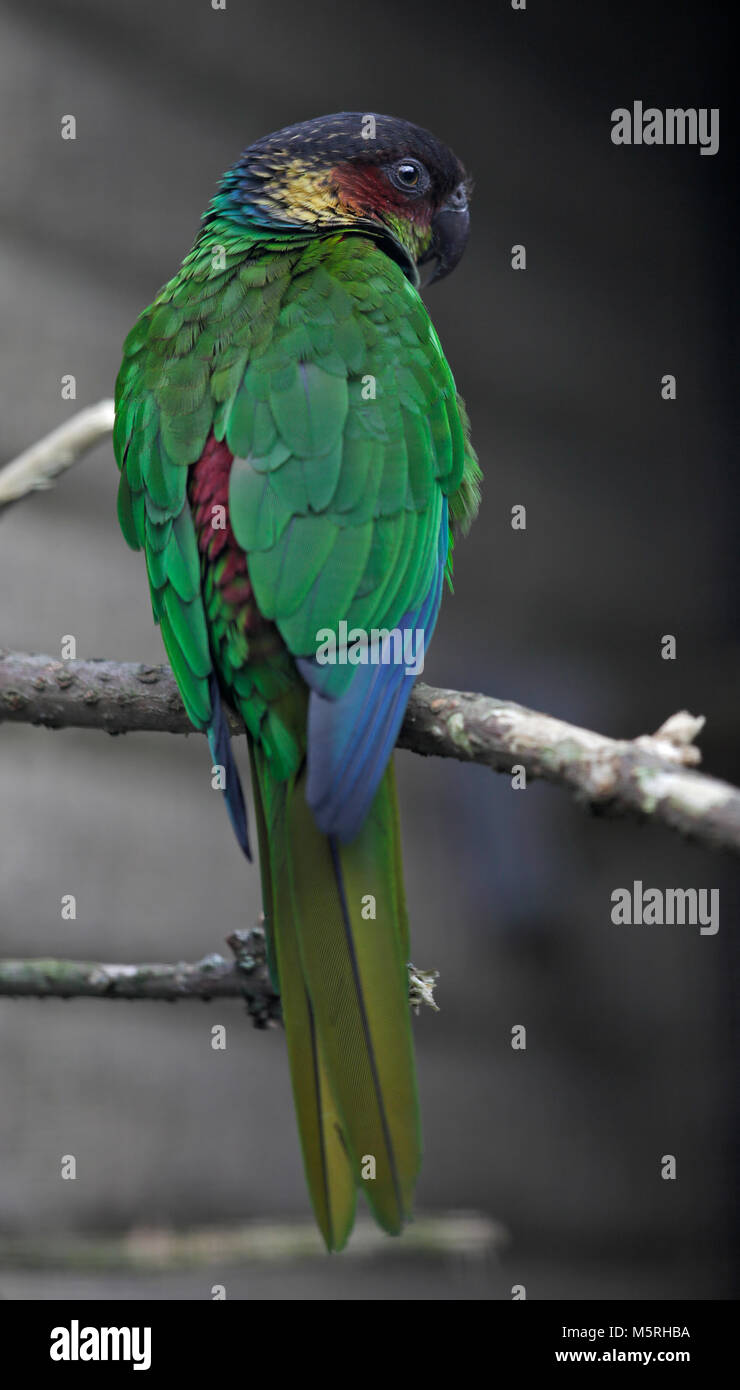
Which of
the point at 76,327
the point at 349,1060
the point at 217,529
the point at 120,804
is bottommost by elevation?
the point at 349,1060

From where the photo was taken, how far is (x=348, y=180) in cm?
196

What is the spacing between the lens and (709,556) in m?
4.42

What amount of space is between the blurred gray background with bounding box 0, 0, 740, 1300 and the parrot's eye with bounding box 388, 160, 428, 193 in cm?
104

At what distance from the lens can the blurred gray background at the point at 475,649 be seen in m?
2.70

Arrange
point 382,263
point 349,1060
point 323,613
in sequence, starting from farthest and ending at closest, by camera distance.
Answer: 1. point 382,263
2. point 323,613
3. point 349,1060

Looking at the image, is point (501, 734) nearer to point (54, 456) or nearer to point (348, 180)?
point (54, 456)

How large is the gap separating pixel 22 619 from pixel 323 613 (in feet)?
4.80

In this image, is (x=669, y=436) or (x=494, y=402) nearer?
(x=494, y=402)

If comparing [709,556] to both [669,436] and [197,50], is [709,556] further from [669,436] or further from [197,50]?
[197,50]

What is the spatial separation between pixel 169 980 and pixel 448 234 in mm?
1448

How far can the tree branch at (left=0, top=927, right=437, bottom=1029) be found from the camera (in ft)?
4.56

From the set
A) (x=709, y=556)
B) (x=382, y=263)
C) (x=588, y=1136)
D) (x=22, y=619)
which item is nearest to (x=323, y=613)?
(x=382, y=263)

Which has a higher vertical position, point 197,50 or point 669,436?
point 197,50
